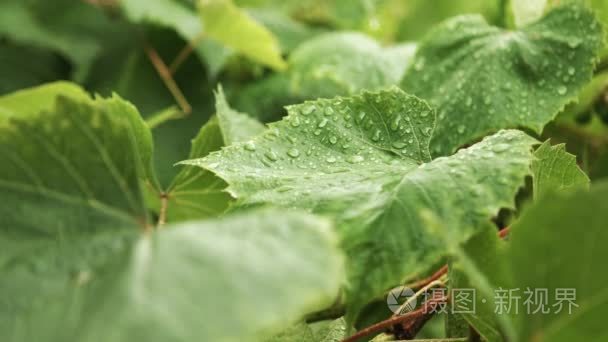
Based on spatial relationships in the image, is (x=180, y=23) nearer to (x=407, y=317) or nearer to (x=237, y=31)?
(x=237, y=31)

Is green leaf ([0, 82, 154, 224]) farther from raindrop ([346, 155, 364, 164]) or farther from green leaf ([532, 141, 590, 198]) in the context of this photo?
green leaf ([532, 141, 590, 198])

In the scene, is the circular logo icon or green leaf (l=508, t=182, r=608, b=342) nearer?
green leaf (l=508, t=182, r=608, b=342)

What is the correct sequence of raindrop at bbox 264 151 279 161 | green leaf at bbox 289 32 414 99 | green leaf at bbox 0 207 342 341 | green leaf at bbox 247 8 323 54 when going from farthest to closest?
green leaf at bbox 247 8 323 54
green leaf at bbox 289 32 414 99
raindrop at bbox 264 151 279 161
green leaf at bbox 0 207 342 341

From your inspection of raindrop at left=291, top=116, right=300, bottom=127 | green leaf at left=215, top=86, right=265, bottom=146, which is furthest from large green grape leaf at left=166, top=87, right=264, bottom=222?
raindrop at left=291, top=116, right=300, bottom=127

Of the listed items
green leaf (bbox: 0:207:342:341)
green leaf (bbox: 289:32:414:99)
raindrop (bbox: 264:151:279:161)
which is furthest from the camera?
green leaf (bbox: 289:32:414:99)

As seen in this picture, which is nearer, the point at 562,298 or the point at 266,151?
the point at 562,298

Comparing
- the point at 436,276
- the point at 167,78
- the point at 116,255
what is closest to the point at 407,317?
the point at 436,276

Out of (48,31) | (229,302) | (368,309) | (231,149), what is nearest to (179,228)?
(229,302)

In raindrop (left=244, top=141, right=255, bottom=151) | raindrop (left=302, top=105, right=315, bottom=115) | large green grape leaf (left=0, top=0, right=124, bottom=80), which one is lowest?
raindrop (left=244, top=141, right=255, bottom=151)

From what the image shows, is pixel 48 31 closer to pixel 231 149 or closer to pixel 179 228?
pixel 231 149
